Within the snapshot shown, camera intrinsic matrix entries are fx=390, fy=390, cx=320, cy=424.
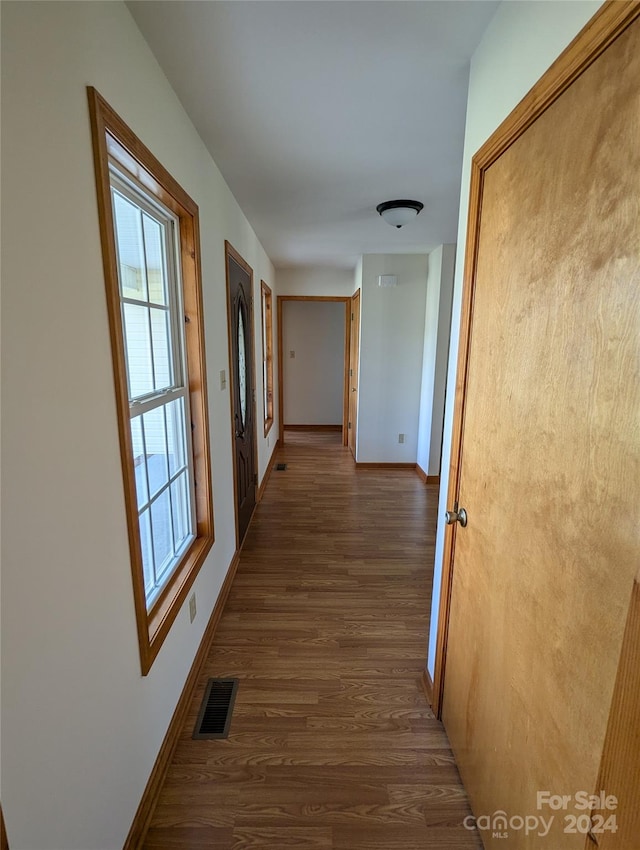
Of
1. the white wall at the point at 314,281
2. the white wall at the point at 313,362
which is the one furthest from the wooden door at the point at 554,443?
the white wall at the point at 313,362

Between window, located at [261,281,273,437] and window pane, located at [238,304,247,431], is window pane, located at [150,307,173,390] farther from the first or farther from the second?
window, located at [261,281,273,437]

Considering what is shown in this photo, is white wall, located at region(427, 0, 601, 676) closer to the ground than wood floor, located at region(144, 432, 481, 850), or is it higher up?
higher up

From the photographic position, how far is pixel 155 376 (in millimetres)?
1561

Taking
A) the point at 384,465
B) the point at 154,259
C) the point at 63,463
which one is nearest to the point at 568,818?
the point at 63,463

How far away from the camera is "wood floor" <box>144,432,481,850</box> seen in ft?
4.10

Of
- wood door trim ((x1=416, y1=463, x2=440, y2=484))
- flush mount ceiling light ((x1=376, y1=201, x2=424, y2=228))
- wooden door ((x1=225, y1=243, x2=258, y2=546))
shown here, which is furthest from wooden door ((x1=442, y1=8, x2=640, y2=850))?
wood door trim ((x1=416, y1=463, x2=440, y2=484))

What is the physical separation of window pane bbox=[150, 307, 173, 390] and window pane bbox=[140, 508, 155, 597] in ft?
1.72

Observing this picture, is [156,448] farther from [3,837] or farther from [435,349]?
[435,349]

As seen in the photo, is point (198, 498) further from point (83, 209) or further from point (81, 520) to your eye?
point (83, 209)

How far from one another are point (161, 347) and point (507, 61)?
146 cm

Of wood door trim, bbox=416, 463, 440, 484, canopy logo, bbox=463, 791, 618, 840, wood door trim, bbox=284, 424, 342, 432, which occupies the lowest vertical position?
wood door trim, bbox=416, 463, 440, 484

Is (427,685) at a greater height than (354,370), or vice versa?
(354,370)

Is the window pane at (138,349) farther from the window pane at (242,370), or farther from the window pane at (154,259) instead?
the window pane at (242,370)

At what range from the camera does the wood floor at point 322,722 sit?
4.10ft
